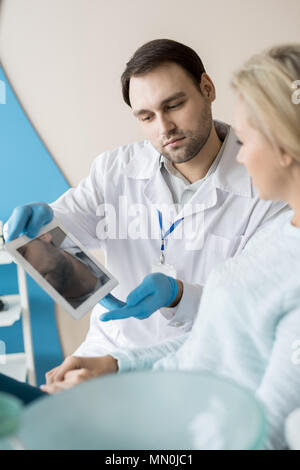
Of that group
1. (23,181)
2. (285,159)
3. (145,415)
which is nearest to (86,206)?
(23,181)

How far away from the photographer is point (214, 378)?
62cm

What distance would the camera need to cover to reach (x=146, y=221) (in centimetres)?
176

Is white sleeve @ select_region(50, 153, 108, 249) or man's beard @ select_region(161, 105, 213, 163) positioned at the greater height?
man's beard @ select_region(161, 105, 213, 163)

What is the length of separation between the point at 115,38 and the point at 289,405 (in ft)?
7.06

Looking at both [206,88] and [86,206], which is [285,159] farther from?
[86,206]

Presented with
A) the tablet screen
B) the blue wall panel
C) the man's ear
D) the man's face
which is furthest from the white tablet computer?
the blue wall panel

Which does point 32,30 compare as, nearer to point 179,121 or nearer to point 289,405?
point 179,121

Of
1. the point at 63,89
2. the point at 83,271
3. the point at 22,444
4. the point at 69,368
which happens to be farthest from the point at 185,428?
the point at 63,89

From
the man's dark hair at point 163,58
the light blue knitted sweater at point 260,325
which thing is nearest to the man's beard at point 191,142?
the man's dark hair at point 163,58

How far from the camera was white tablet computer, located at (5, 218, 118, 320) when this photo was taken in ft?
3.91

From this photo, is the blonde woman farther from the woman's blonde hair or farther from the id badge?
the id badge

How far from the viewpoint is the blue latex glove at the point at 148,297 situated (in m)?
1.43

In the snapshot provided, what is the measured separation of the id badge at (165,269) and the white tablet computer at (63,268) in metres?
0.36

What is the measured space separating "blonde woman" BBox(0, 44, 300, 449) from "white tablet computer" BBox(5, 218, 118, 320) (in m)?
0.22
